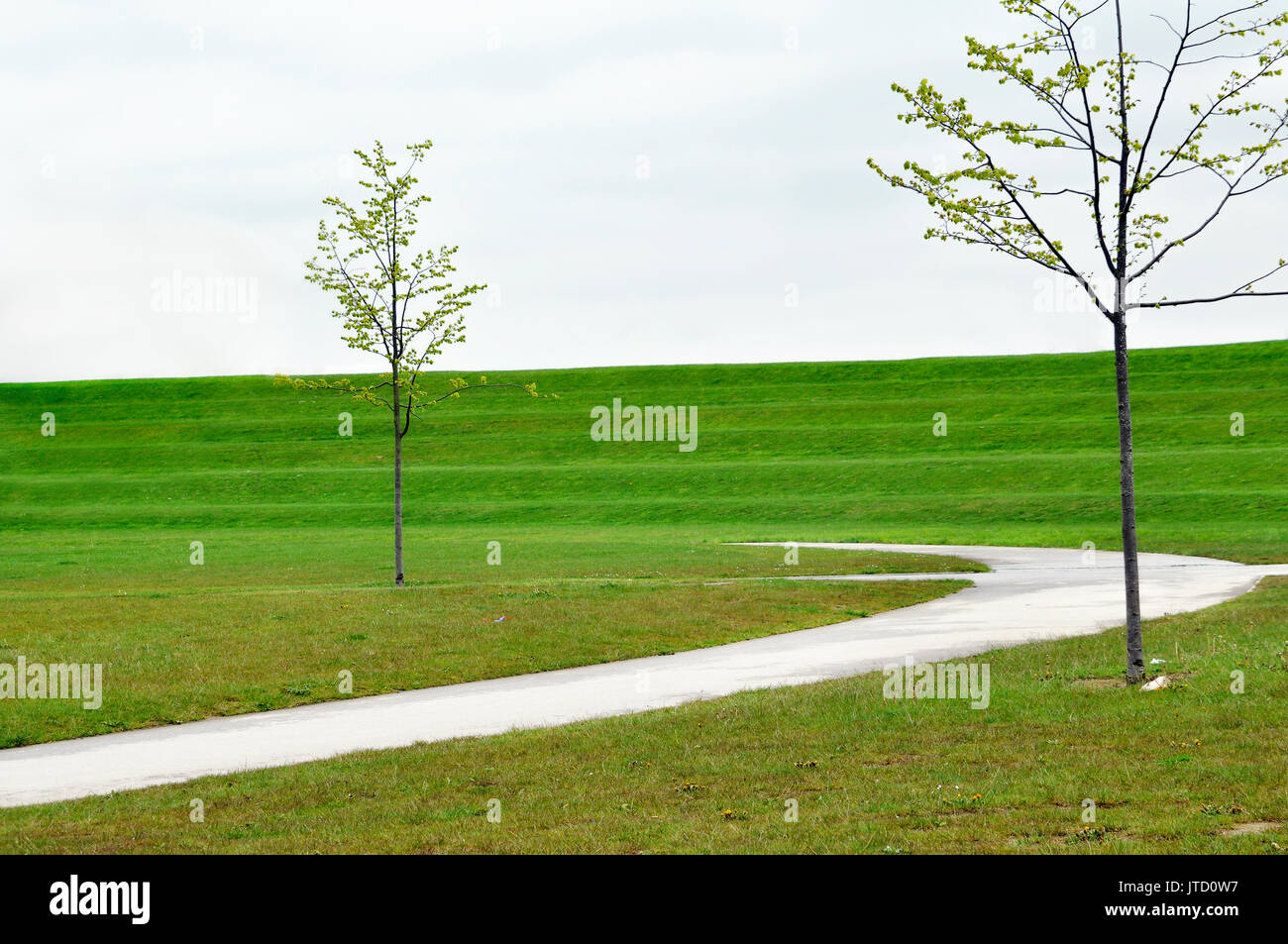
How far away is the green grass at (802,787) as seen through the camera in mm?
8727

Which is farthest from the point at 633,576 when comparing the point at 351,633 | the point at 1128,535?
the point at 1128,535

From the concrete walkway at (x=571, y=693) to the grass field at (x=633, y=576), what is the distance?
1.00m

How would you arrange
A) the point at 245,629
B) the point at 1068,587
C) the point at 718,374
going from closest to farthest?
the point at 245,629
the point at 1068,587
the point at 718,374

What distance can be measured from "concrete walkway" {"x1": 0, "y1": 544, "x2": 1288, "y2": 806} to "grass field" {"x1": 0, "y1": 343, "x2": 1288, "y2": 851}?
3.30 feet

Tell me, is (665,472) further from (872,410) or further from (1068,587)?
(1068,587)

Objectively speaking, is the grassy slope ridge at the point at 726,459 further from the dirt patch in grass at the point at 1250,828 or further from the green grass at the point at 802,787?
Answer: the dirt patch in grass at the point at 1250,828

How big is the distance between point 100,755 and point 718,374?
3499 inches

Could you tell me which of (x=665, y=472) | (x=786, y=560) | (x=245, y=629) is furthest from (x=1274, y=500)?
(x=245, y=629)

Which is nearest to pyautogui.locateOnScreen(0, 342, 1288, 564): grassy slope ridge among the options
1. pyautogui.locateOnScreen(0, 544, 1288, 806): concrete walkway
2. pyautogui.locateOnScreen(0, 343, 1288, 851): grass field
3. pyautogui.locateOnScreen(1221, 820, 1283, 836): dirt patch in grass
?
pyautogui.locateOnScreen(0, 343, 1288, 851): grass field

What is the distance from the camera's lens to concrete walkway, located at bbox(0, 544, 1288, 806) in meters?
13.0

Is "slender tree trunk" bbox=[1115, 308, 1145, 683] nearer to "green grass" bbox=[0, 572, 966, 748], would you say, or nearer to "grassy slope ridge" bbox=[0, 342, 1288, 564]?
"green grass" bbox=[0, 572, 966, 748]

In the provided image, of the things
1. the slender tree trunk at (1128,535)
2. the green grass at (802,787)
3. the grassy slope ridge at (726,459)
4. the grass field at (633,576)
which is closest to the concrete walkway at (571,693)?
the grass field at (633,576)

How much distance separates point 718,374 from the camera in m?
101
